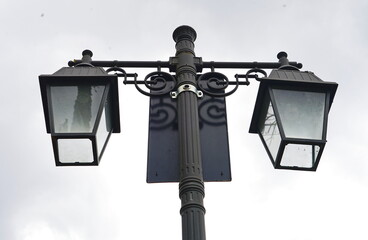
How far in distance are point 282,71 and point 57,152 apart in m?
1.78

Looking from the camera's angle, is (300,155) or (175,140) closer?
(300,155)

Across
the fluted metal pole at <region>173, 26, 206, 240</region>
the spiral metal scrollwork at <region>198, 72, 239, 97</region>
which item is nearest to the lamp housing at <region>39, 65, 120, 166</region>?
the fluted metal pole at <region>173, 26, 206, 240</region>

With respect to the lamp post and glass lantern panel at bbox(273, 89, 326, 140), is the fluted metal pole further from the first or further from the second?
glass lantern panel at bbox(273, 89, 326, 140)

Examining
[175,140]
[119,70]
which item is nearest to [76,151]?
[175,140]

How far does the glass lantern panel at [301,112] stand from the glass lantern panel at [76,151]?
4.27 ft

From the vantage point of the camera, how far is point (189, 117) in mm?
4039

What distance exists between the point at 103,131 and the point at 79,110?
0.94 feet

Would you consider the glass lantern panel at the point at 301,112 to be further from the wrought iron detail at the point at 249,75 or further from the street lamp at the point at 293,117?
the wrought iron detail at the point at 249,75

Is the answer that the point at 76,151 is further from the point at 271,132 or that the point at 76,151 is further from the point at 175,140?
the point at 271,132

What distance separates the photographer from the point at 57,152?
3.84 metres

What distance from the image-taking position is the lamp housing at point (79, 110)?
386cm

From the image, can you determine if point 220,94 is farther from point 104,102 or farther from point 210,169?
point 104,102

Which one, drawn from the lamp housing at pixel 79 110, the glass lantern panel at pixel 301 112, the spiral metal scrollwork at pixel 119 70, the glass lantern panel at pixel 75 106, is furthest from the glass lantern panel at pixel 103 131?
the glass lantern panel at pixel 301 112

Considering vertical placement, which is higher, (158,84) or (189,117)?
(158,84)
